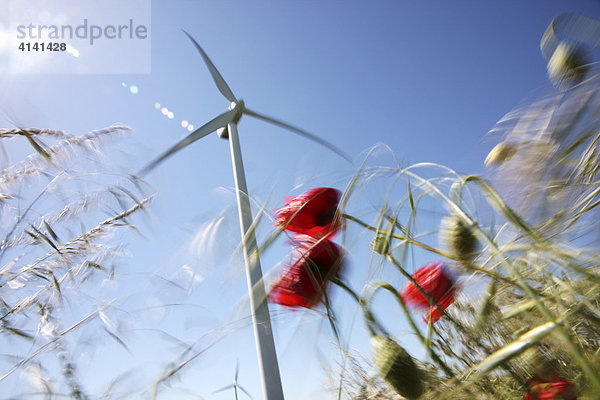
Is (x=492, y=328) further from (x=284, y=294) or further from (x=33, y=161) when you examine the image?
(x=33, y=161)

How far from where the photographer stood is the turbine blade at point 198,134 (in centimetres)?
40

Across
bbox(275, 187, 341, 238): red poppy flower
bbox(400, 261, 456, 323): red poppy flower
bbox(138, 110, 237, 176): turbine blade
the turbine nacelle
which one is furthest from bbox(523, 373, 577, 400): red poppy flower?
the turbine nacelle

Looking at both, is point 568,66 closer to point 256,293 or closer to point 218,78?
point 256,293

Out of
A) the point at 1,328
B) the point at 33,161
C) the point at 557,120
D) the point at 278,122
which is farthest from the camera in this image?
the point at 33,161

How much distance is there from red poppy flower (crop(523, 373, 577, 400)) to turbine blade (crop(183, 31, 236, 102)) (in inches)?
27.3

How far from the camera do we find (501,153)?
0.62 ft

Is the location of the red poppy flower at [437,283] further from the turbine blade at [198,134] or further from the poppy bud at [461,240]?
the turbine blade at [198,134]

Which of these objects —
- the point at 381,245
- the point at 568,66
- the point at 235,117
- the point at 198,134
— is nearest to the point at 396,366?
the point at 381,245

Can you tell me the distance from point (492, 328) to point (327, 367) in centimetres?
11

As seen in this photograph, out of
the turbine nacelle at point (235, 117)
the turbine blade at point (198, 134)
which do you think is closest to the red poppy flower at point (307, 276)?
the turbine blade at point (198, 134)

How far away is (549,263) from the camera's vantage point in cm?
17

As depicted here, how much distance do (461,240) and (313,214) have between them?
0.12 metres

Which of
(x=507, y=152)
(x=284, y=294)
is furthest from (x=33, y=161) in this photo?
(x=507, y=152)

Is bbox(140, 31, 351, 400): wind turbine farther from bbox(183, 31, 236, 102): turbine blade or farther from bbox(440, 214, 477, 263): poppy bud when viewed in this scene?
bbox(183, 31, 236, 102): turbine blade
